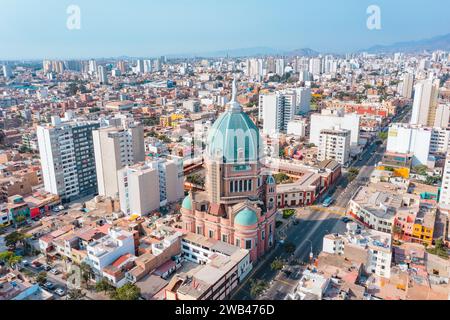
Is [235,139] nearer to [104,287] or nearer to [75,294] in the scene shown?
[104,287]

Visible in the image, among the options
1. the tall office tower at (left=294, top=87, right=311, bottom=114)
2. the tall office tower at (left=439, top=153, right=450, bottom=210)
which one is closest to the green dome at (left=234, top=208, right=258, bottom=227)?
the tall office tower at (left=439, top=153, right=450, bottom=210)

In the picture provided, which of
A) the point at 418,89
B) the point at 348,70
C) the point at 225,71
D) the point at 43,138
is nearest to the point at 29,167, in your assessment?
the point at 43,138

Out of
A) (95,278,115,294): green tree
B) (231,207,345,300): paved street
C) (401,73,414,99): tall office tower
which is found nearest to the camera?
(95,278,115,294): green tree

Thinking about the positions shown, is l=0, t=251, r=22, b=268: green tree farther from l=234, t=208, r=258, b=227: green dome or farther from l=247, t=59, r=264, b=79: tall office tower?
l=247, t=59, r=264, b=79: tall office tower

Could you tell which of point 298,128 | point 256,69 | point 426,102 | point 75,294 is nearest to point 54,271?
point 75,294

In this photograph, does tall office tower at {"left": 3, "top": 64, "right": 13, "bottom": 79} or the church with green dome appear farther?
tall office tower at {"left": 3, "top": 64, "right": 13, "bottom": 79}

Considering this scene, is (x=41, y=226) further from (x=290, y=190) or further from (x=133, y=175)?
(x=290, y=190)
